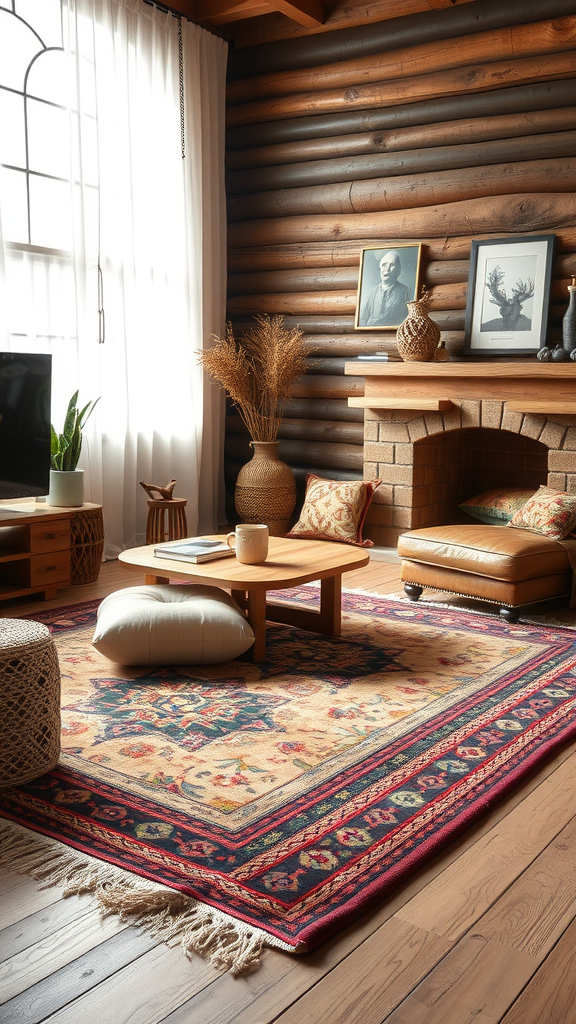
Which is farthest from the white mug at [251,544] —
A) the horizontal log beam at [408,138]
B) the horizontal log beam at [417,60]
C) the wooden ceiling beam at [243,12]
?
the wooden ceiling beam at [243,12]

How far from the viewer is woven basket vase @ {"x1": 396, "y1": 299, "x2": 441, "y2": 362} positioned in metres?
6.12

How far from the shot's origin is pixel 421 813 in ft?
8.58

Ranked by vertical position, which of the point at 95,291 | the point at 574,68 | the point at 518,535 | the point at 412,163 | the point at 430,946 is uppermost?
the point at 574,68

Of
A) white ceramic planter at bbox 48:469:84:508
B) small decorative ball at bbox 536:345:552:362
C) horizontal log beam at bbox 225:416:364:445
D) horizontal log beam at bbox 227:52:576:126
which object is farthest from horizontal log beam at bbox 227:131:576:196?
white ceramic planter at bbox 48:469:84:508

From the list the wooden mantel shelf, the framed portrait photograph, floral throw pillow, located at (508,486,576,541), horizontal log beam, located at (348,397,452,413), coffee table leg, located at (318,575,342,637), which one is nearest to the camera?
coffee table leg, located at (318,575,342,637)

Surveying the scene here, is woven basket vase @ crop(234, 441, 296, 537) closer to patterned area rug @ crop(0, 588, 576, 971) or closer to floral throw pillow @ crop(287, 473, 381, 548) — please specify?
floral throw pillow @ crop(287, 473, 381, 548)

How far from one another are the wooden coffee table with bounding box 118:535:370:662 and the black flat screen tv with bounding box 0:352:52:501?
1.15 m

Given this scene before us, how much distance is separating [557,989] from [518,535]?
3234 mm

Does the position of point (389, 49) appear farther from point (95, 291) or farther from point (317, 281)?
point (95, 291)

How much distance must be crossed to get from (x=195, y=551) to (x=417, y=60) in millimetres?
4110

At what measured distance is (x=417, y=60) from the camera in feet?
20.8

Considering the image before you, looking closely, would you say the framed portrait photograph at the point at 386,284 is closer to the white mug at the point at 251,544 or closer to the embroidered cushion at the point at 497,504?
the embroidered cushion at the point at 497,504

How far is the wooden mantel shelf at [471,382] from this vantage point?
18.1 feet

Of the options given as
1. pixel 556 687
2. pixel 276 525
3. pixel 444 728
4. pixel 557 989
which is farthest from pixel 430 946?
pixel 276 525
